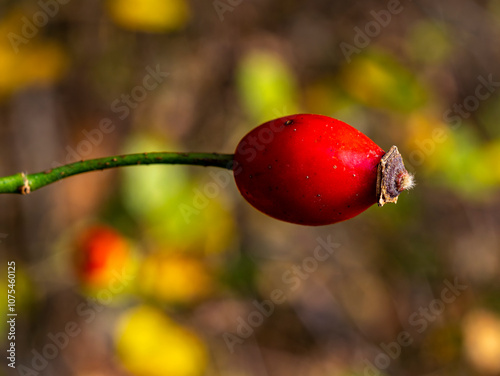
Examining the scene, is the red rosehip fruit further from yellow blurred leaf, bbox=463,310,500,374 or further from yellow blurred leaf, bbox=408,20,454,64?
yellow blurred leaf, bbox=408,20,454,64

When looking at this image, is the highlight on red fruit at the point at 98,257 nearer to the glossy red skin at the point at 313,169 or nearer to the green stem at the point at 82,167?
the green stem at the point at 82,167

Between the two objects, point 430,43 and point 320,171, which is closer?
point 320,171

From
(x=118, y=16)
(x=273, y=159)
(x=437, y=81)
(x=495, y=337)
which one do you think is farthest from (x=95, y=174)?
(x=495, y=337)

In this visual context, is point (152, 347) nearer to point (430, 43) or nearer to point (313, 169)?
point (313, 169)

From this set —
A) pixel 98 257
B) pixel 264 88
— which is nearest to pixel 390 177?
pixel 98 257

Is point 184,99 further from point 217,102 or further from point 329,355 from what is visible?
point 329,355

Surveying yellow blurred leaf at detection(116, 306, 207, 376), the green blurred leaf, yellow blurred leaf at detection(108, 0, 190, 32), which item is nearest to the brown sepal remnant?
the green blurred leaf

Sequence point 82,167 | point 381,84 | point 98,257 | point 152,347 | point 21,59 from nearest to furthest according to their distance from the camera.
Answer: point 82,167 < point 98,257 < point 152,347 < point 21,59 < point 381,84

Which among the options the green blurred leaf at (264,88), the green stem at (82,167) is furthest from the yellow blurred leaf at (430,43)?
the green stem at (82,167)
